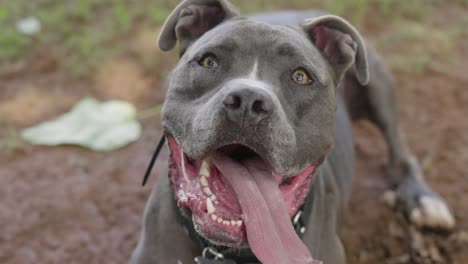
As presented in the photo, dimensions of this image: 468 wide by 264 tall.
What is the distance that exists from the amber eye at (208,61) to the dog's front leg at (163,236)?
0.66 metres

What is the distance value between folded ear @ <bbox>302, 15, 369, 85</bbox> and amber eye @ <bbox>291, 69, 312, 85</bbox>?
1.30ft

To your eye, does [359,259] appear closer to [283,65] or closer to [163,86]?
[283,65]

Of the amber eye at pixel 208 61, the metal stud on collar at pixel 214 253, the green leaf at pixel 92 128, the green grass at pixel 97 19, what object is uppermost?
the amber eye at pixel 208 61

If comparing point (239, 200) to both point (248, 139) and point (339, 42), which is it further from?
point (339, 42)

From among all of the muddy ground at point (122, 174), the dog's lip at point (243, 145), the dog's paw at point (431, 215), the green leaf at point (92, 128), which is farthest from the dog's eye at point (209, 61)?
the dog's paw at point (431, 215)

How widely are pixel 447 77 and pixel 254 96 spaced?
3.95 metres

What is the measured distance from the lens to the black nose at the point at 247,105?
7.61 feet

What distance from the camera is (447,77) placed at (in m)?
5.69

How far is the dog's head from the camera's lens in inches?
94.7

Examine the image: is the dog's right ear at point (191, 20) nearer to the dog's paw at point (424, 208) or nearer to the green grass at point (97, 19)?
the dog's paw at point (424, 208)

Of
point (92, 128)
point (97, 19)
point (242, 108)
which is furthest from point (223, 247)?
point (97, 19)

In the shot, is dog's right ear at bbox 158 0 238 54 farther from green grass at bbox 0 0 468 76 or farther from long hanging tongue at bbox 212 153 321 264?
green grass at bbox 0 0 468 76

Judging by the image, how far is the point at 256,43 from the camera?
9.05 ft

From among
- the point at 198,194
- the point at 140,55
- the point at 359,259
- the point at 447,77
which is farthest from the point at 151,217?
the point at 447,77
